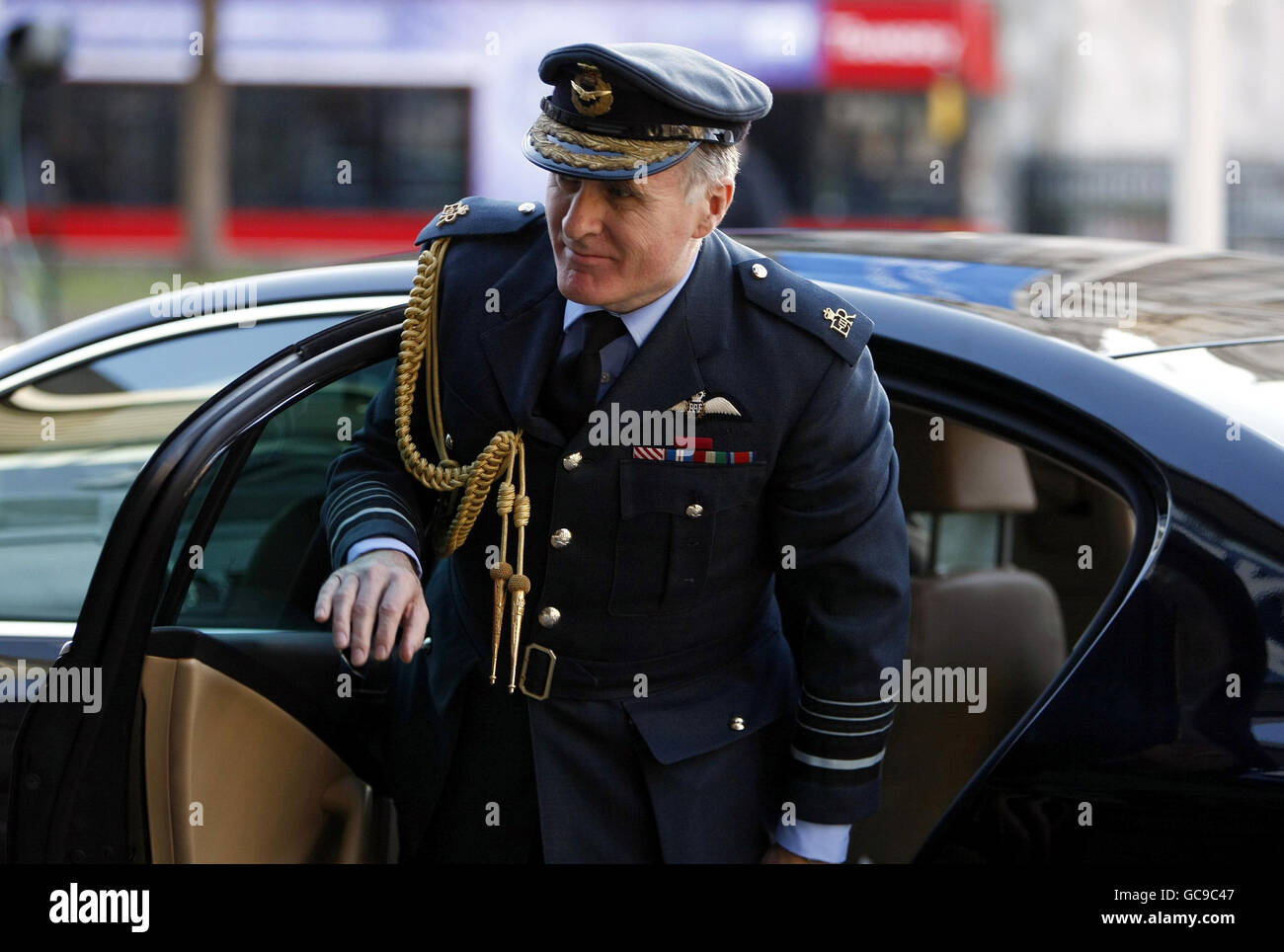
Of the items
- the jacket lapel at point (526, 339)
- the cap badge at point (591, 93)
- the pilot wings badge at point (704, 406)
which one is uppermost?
the cap badge at point (591, 93)

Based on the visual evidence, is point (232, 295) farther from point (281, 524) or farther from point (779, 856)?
point (779, 856)

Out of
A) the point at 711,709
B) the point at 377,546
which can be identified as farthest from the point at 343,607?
the point at 711,709

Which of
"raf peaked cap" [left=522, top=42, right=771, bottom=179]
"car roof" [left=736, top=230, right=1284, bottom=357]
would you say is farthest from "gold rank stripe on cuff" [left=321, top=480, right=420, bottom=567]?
"car roof" [left=736, top=230, right=1284, bottom=357]

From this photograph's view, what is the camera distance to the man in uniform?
1671mm

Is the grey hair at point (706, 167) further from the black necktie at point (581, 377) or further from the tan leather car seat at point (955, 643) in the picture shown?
the tan leather car seat at point (955, 643)

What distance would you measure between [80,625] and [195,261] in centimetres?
1267

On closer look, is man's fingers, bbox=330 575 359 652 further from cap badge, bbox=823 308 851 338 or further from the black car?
cap badge, bbox=823 308 851 338

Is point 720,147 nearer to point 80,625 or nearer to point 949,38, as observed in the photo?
point 80,625

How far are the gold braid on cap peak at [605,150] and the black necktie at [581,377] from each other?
0.69ft

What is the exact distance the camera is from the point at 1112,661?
1.63 meters

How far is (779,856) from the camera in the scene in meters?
1.87

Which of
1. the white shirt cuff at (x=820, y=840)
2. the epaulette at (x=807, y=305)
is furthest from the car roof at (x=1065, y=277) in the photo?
the white shirt cuff at (x=820, y=840)

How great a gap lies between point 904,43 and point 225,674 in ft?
41.1

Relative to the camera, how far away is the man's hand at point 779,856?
1.83 m
